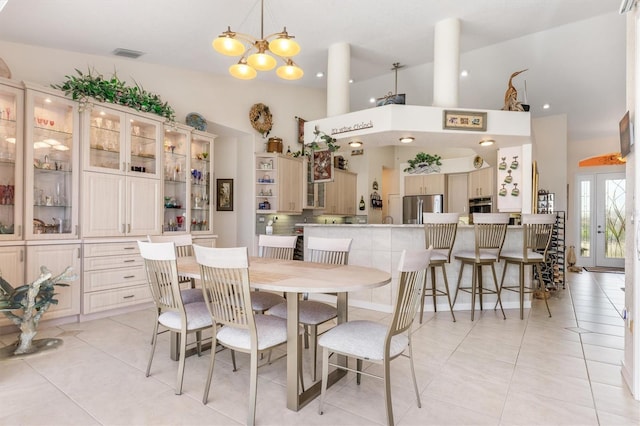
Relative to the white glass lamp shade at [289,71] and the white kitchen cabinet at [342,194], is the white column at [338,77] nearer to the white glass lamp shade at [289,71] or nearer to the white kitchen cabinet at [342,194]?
the white glass lamp shade at [289,71]

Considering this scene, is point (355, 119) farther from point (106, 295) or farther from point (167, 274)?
point (106, 295)

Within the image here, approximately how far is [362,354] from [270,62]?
235cm

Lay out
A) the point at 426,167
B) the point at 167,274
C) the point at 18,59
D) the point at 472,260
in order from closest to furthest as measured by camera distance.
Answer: the point at 167,274, the point at 18,59, the point at 472,260, the point at 426,167

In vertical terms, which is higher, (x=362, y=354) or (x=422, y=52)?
(x=422, y=52)

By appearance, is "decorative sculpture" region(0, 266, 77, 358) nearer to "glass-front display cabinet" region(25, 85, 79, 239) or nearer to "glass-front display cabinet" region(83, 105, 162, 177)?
"glass-front display cabinet" region(25, 85, 79, 239)

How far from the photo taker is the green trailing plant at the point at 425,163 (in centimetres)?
837

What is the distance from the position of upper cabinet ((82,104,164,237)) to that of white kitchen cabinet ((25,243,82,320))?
0.27m

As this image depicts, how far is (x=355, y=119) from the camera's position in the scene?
4621 mm

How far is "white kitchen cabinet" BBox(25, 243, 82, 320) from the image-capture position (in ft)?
11.4

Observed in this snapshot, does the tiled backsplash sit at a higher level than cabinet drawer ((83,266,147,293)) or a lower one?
higher

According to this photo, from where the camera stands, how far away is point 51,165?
12.2 ft

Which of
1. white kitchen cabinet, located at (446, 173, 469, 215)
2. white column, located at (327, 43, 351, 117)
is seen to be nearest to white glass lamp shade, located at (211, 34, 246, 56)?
white column, located at (327, 43, 351, 117)

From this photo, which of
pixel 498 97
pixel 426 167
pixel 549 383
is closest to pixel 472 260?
pixel 549 383

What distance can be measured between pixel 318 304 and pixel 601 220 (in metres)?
9.12
